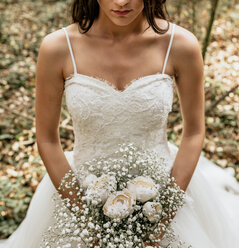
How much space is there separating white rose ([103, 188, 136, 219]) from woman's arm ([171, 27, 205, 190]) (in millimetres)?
754

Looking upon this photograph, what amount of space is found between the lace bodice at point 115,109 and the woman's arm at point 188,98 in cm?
9

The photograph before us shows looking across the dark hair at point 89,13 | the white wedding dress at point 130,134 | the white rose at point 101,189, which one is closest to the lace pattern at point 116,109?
the white wedding dress at point 130,134

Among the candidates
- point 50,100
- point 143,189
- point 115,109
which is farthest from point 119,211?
point 50,100

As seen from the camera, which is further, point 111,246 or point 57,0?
point 57,0

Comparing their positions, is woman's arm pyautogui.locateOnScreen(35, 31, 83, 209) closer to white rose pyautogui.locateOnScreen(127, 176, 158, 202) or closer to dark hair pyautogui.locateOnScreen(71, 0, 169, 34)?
dark hair pyautogui.locateOnScreen(71, 0, 169, 34)

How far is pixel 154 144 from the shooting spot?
6.29 feet

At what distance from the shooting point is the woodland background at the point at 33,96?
3217 millimetres

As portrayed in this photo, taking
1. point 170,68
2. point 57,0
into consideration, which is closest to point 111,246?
point 170,68

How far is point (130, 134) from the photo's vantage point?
182 cm

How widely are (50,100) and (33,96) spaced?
2.82 m

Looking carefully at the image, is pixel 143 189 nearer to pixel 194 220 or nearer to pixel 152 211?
pixel 152 211

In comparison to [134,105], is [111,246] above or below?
below

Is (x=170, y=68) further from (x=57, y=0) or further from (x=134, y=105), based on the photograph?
(x=57, y=0)

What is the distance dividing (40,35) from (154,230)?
4940 millimetres
